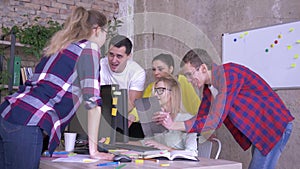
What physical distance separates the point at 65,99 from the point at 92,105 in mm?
104

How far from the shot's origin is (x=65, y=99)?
55.6 inches

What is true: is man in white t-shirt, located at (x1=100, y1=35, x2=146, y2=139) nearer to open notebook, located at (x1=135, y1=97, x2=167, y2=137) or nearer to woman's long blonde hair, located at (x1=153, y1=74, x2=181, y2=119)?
woman's long blonde hair, located at (x1=153, y1=74, x2=181, y2=119)

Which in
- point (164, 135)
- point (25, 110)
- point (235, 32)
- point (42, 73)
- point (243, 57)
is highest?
point (235, 32)

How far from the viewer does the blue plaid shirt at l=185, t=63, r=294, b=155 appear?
76.6 inches

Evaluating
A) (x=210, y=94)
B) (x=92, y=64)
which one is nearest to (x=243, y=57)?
(x=210, y=94)

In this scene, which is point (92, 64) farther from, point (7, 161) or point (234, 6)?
point (234, 6)

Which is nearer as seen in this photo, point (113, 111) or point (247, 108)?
point (113, 111)

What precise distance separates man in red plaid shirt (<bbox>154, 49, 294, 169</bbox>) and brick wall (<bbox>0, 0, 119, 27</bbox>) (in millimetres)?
2243

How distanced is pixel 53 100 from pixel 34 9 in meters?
3.03

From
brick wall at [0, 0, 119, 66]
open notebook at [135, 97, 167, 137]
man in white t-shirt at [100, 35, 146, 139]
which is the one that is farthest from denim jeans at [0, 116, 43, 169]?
brick wall at [0, 0, 119, 66]

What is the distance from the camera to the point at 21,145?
1331mm

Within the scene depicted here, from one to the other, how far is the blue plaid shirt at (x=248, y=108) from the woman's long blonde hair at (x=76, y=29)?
29.7 inches

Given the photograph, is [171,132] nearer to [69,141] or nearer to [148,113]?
[148,113]

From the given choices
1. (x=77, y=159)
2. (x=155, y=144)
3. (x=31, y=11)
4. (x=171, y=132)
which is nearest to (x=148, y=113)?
(x=155, y=144)
